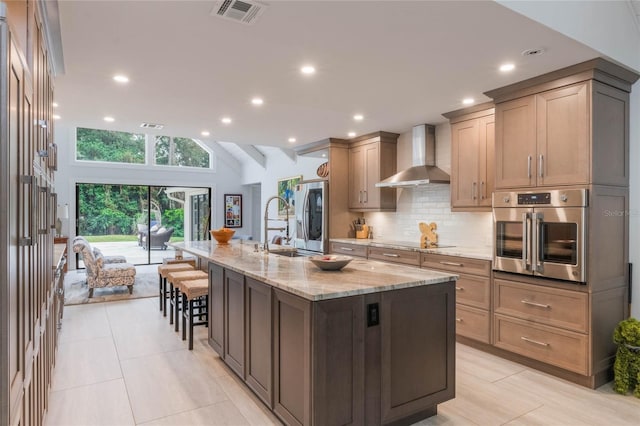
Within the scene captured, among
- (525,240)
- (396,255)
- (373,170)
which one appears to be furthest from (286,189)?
(525,240)

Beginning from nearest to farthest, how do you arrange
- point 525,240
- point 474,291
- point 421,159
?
point 525,240 → point 474,291 → point 421,159

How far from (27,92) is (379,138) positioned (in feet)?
15.4

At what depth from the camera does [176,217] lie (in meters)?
10.1

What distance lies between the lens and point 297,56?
2930 mm

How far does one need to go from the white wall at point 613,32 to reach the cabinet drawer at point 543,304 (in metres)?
0.66

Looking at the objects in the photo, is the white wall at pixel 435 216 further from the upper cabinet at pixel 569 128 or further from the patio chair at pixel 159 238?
the patio chair at pixel 159 238

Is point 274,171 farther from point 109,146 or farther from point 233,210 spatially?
point 109,146

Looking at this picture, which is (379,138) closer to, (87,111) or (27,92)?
(87,111)

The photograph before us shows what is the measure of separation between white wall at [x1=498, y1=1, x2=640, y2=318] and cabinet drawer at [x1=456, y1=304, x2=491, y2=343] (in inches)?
45.8

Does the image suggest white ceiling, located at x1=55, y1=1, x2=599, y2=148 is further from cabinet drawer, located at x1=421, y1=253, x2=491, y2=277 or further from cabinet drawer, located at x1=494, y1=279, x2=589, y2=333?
cabinet drawer, located at x1=494, y1=279, x2=589, y2=333

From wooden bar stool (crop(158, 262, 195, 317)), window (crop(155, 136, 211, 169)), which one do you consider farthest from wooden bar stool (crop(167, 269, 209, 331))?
window (crop(155, 136, 211, 169))

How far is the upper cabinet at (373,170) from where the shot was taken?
223 inches

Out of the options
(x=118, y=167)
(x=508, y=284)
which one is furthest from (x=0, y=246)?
(x=118, y=167)

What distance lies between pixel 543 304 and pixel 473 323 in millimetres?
787
